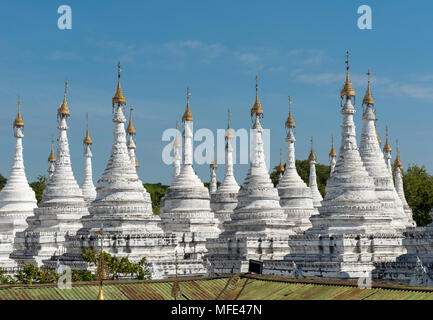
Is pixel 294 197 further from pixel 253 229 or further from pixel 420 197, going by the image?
pixel 420 197

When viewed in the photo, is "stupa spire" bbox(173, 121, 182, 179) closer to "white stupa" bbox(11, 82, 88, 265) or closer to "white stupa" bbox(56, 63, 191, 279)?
"white stupa" bbox(11, 82, 88, 265)

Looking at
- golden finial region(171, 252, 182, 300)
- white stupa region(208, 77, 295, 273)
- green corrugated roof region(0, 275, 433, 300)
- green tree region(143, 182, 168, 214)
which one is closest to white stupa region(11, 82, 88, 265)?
white stupa region(208, 77, 295, 273)

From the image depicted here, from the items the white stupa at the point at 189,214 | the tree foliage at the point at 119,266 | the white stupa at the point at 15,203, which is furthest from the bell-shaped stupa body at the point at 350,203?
the white stupa at the point at 15,203

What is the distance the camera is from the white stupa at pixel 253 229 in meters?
47.9

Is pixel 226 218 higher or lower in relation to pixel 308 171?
lower

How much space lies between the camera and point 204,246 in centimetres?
5306

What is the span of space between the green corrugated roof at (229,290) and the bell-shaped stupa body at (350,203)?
14227mm

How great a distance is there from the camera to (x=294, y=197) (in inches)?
Answer: 2245

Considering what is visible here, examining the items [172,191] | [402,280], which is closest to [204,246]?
[172,191]

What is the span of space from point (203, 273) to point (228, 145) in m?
18.9

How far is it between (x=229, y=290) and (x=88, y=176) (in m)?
35.2

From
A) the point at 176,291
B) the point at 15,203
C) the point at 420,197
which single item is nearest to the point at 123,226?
the point at 15,203
